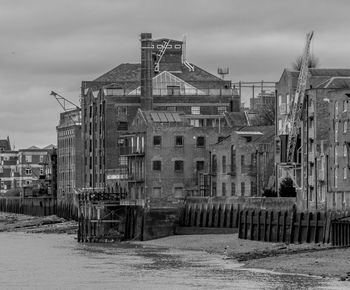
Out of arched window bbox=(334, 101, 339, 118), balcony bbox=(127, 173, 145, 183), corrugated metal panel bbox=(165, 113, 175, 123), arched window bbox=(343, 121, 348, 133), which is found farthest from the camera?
corrugated metal panel bbox=(165, 113, 175, 123)

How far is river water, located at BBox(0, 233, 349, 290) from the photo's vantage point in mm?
83562

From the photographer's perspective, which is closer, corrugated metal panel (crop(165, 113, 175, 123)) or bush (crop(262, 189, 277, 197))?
bush (crop(262, 189, 277, 197))

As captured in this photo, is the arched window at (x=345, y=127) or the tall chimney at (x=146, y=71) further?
the tall chimney at (x=146, y=71)

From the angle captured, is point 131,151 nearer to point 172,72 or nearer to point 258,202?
point 258,202

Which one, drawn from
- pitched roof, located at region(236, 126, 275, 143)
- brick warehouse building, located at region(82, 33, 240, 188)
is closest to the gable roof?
brick warehouse building, located at region(82, 33, 240, 188)

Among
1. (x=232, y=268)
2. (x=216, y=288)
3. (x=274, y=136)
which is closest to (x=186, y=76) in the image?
(x=274, y=136)

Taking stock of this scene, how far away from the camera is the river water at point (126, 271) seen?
83.6m

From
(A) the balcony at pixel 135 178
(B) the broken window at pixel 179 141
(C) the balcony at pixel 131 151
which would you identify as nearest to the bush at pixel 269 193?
(B) the broken window at pixel 179 141

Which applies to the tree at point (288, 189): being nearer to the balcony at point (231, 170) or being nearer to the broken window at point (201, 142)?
the balcony at point (231, 170)

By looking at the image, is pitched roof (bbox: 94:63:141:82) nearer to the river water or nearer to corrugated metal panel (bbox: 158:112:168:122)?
corrugated metal panel (bbox: 158:112:168:122)

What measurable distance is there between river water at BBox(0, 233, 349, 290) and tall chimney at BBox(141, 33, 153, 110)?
48.0m

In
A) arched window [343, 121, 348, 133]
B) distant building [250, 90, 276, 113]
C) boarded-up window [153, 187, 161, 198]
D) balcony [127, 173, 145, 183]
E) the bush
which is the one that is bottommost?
the bush

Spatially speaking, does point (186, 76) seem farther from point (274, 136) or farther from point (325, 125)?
point (325, 125)

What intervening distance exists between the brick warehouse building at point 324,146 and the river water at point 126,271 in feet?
32.3
